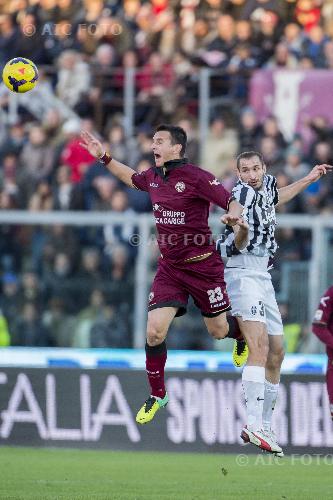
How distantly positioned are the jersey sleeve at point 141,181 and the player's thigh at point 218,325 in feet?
4.15

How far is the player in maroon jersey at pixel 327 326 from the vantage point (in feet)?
45.8

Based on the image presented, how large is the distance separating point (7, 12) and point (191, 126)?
3.99m

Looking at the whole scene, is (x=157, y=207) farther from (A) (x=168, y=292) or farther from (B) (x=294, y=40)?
(B) (x=294, y=40)

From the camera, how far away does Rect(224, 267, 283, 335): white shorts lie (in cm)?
1184

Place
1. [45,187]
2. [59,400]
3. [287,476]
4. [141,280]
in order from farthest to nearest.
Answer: [45,187]
[141,280]
[59,400]
[287,476]

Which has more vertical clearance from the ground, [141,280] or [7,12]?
[7,12]

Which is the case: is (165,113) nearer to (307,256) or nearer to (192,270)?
(307,256)

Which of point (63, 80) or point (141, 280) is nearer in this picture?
point (141, 280)

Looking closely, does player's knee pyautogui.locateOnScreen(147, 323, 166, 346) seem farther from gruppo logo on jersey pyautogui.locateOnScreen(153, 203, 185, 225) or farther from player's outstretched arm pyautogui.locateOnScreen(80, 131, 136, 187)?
player's outstretched arm pyautogui.locateOnScreen(80, 131, 136, 187)

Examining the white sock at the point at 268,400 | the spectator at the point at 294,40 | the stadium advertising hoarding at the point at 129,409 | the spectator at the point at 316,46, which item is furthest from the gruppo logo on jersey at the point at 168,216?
the spectator at the point at 294,40

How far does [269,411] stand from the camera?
12.4 m

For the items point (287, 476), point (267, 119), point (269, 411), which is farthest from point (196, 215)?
point (267, 119)

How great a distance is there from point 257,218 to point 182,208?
648mm

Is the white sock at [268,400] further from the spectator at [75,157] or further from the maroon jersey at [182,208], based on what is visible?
the spectator at [75,157]
